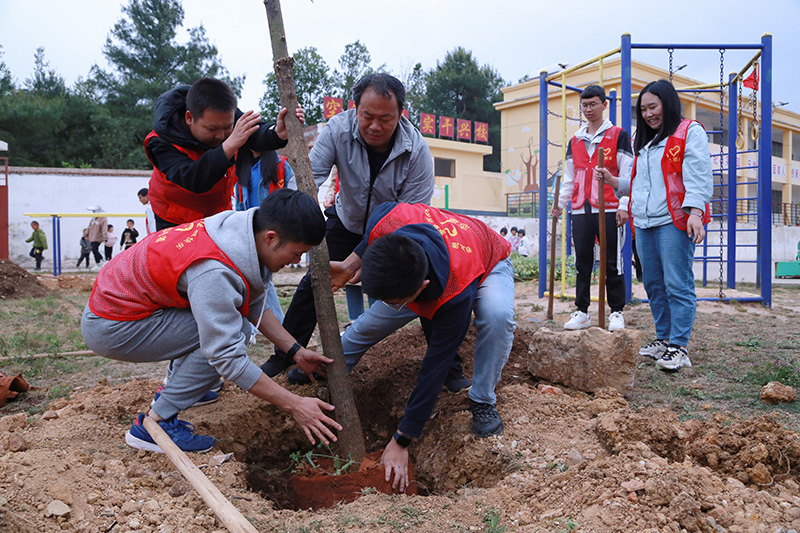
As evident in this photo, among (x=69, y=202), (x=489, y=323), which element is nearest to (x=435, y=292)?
(x=489, y=323)

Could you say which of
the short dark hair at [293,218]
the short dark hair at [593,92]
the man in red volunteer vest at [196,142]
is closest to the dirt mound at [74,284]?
the man in red volunteer vest at [196,142]

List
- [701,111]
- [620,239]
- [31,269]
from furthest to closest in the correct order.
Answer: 1. [701,111]
2. [31,269]
3. [620,239]

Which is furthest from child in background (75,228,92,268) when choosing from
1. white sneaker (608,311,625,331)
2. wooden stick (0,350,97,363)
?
white sneaker (608,311,625,331)

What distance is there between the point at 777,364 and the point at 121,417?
386 centimetres

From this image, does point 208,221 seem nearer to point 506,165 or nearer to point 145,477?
point 145,477

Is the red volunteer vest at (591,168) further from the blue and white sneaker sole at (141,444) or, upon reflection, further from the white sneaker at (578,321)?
the blue and white sneaker sole at (141,444)

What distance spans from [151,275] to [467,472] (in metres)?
1.56

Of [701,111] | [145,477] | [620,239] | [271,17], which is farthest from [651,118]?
[701,111]

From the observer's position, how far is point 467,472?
2.48 m

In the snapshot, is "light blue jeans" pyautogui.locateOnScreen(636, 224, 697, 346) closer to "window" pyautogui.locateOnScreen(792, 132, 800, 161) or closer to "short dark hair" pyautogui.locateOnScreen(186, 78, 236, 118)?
"short dark hair" pyautogui.locateOnScreen(186, 78, 236, 118)

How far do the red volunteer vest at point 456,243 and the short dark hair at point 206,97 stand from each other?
3.23 feet

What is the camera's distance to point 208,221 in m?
2.26

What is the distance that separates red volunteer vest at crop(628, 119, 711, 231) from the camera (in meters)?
3.56

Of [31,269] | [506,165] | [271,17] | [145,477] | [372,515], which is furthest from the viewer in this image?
[506,165]
